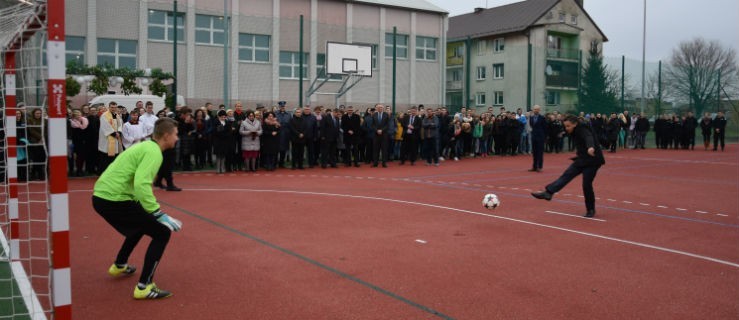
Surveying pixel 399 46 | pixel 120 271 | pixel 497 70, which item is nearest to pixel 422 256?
pixel 120 271

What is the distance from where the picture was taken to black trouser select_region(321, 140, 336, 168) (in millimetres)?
19656

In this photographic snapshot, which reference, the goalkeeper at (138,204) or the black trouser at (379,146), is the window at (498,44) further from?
the goalkeeper at (138,204)

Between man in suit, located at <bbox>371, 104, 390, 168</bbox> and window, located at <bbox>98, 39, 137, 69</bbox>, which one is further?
window, located at <bbox>98, 39, 137, 69</bbox>

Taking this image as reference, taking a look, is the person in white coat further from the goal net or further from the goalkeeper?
the goalkeeper

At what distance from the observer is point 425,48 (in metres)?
41.6

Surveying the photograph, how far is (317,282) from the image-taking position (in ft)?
20.6

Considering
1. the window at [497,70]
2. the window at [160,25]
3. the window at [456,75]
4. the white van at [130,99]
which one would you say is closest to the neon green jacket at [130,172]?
the white van at [130,99]

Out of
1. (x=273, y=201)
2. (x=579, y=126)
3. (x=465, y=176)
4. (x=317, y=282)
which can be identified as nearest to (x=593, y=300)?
(x=317, y=282)

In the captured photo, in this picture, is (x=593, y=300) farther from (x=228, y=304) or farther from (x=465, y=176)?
(x=465, y=176)

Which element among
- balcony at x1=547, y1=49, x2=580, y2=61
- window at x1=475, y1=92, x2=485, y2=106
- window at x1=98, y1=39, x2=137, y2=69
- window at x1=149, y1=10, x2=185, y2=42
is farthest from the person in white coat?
balcony at x1=547, y1=49, x2=580, y2=61

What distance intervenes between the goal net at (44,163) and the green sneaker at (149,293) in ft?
2.34

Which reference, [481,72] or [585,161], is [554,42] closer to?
[481,72]

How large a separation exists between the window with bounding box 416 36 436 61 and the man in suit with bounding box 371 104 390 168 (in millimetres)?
21484

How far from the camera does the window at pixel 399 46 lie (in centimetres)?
4015
